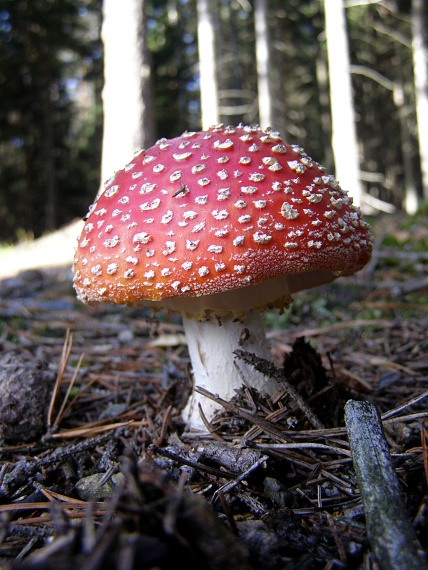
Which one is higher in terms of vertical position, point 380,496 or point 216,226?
point 216,226

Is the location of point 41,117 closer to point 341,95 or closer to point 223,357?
point 341,95

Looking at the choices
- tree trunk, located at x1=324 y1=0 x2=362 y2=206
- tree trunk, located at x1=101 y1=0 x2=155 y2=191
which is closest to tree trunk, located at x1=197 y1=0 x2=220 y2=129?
tree trunk, located at x1=324 y1=0 x2=362 y2=206

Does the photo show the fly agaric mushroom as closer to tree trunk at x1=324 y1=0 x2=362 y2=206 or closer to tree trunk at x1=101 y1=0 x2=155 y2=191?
tree trunk at x1=101 y1=0 x2=155 y2=191

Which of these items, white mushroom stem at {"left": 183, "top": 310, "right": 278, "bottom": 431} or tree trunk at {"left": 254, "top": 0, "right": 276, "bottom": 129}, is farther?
tree trunk at {"left": 254, "top": 0, "right": 276, "bottom": 129}

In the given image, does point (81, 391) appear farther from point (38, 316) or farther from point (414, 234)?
point (414, 234)

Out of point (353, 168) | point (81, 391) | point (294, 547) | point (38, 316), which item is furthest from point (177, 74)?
point (294, 547)

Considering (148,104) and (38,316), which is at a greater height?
(148,104)

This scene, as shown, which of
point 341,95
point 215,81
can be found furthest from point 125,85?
point 341,95
